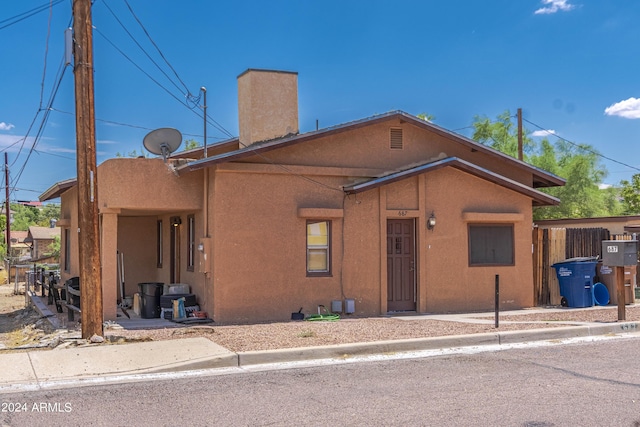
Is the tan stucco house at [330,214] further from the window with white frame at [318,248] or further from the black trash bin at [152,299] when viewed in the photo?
the black trash bin at [152,299]

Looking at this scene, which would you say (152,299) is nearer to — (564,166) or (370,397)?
(370,397)

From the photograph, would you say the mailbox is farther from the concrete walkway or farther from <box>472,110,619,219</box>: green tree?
<box>472,110,619,219</box>: green tree

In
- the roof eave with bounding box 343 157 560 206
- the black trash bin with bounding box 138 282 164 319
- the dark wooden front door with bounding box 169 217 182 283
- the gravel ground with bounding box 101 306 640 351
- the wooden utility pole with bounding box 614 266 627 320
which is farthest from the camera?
the dark wooden front door with bounding box 169 217 182 283

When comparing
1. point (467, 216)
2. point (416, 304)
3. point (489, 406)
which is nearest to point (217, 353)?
point (489, 406)

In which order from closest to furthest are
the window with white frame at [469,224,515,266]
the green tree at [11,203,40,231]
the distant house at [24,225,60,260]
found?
the window with white frame at [469,224,515,266] < the distant house at [24,225,60,260] < the green tree at [11,203,40,231]

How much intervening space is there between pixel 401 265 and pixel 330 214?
213 cm

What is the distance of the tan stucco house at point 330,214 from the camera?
13133 mm

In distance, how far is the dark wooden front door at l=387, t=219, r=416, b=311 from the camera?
47.4 ft

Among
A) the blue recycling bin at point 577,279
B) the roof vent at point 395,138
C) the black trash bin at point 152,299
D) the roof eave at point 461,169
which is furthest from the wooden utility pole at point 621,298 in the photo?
the black trash bin at point 152,299

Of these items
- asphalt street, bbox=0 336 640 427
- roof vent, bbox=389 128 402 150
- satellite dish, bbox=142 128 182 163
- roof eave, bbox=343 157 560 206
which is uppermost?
roof vent, bbox=389 128 402 150

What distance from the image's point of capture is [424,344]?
10203mm

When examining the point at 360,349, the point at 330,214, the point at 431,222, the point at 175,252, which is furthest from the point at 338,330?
the point at 175,252

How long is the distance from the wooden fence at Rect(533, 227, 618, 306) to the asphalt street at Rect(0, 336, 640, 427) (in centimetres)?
695

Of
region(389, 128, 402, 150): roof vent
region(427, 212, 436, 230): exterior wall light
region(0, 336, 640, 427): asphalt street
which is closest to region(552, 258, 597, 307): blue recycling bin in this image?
region(427, 212, 436, 230): exterior wall light
